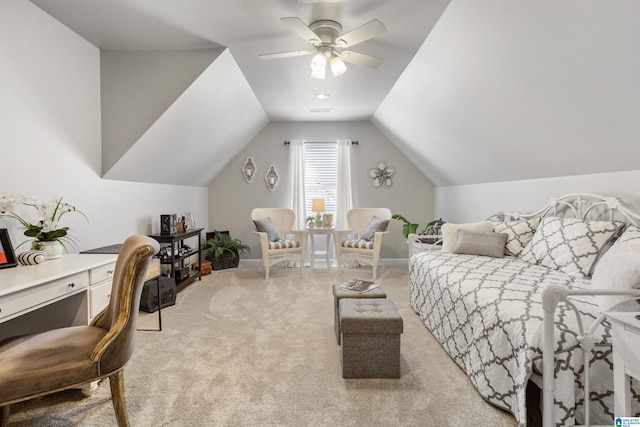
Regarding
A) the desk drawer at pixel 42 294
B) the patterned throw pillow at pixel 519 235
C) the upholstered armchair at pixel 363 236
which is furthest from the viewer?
the upholstered armchair at pixel 363 236

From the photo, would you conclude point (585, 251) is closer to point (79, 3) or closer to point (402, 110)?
point (402, 110)

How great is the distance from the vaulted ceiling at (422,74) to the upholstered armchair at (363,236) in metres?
1.37

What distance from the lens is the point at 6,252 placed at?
1.94 m

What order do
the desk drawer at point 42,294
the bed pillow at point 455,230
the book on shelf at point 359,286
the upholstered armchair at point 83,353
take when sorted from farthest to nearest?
the bed pillow at point 455,230 → the book on shelf at point 359,286 → the desk drawer at point 42,294 → the upholstered armchair at point 83,353

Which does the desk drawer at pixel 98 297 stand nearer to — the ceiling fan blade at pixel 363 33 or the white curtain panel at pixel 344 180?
the ceiling fan blade at pixel 363 33

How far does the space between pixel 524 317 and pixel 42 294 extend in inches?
94.8

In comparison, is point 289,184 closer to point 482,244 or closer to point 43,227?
point 482,244

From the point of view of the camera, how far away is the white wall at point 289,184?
5.84m

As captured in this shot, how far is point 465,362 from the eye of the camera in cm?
212

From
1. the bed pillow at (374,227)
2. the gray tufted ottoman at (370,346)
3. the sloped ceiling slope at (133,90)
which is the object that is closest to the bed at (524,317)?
the gray tufted ottoman at (370,346)

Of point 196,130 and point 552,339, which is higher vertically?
point 196,130

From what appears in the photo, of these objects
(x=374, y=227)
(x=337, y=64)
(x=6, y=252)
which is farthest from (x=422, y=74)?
(x=6, y=252)

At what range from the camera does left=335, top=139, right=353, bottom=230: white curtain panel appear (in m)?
5.80

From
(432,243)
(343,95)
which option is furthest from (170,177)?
(432,243)
